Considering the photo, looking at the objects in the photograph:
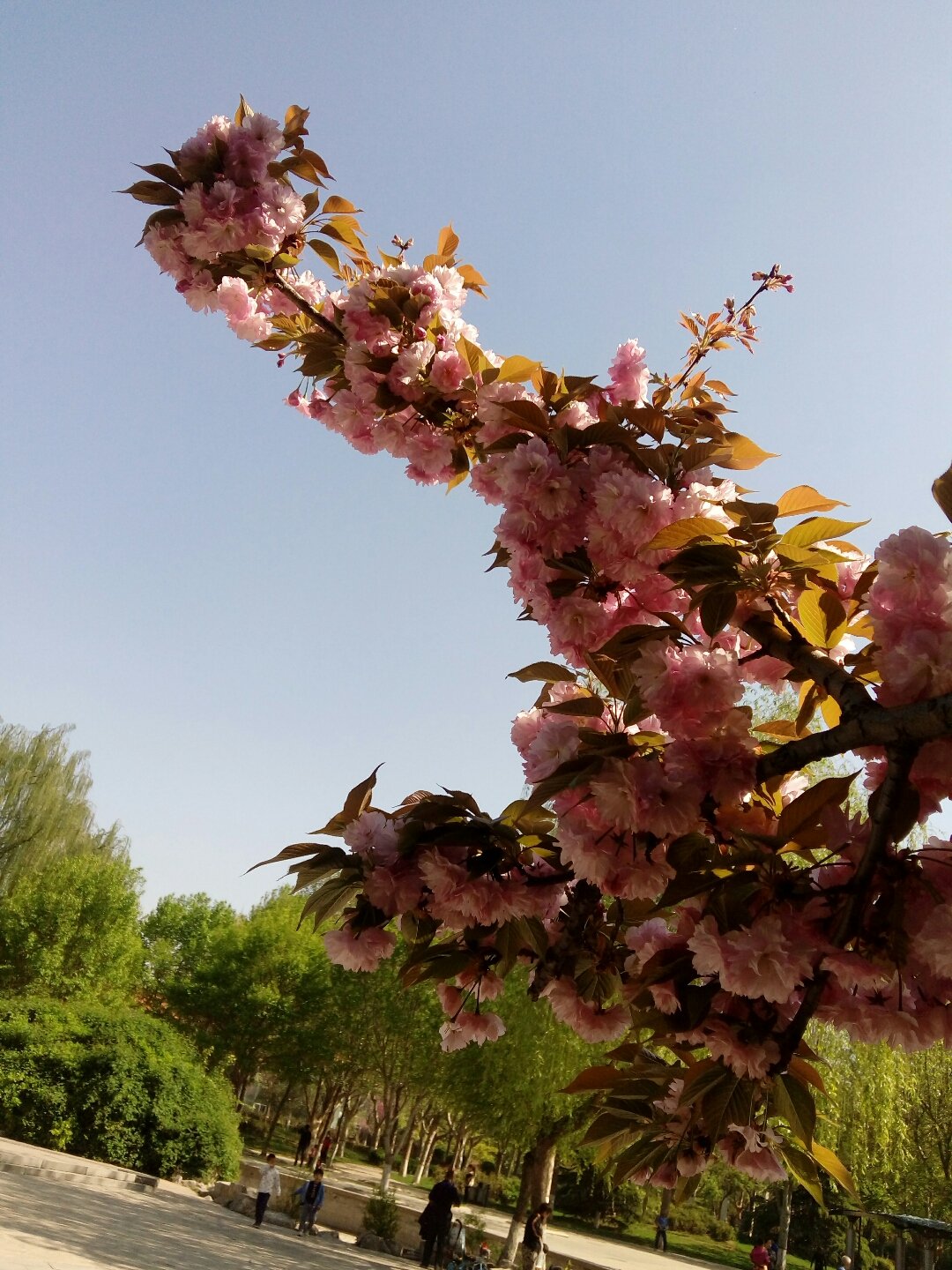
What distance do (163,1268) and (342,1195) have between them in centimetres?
1101

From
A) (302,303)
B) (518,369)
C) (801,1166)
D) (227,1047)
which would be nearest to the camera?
(801,1166)

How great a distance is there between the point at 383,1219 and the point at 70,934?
1489cm

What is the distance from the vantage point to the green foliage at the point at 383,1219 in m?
16.2

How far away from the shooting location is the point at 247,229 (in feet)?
8.41

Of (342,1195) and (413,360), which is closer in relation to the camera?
(413,360)

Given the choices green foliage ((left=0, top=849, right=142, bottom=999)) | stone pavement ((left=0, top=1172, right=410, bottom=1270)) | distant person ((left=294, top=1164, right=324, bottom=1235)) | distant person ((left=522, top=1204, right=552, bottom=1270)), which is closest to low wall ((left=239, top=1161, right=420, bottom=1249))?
stone pavement ((left=0, top=1172, right=410, bottom=1270))

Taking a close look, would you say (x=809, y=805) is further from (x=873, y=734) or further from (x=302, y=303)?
(x=302, y=303)

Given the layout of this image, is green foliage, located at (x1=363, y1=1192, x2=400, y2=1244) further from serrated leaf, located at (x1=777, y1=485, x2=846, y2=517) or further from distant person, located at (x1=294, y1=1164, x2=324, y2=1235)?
serrated leaf, located at (x1=777, y1=485, x2=846, y2=517)

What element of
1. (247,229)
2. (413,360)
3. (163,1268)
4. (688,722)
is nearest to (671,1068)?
(688,722)

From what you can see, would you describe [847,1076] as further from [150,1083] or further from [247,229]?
[247,229]

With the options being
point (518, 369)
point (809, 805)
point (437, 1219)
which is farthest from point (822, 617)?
point (437, 1219)

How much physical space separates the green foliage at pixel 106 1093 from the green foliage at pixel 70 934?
10.4 m

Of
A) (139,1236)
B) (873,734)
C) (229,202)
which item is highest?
(229,202)

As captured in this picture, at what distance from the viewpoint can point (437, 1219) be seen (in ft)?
45.0
